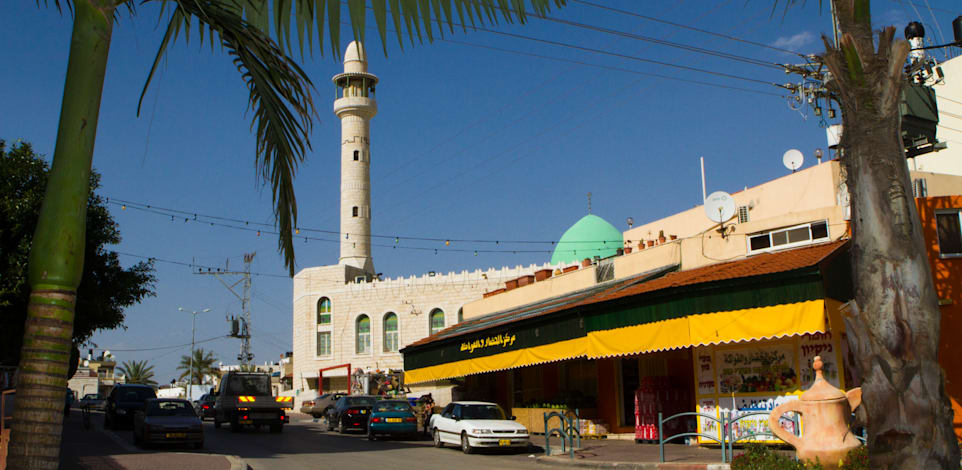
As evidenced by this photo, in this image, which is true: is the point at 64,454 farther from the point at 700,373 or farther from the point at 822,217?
the point at 822,217

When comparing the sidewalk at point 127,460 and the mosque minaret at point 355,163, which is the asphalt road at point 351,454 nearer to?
the sidewalk at point 127,460

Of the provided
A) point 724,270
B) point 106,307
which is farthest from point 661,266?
point 106,307

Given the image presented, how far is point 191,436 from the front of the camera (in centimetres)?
2064

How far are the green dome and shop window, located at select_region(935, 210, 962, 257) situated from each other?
105ft

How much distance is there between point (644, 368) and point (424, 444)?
284 inches

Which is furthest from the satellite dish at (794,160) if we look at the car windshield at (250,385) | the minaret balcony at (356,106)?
the minaret balcony at (356,106)

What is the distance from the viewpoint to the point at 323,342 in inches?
2381

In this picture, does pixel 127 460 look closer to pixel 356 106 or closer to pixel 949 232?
pixel 949 232

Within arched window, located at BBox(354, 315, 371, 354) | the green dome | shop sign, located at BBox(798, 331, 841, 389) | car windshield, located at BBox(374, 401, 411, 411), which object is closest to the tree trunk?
shop sign, located at BBox(798, 331, 841, 389)

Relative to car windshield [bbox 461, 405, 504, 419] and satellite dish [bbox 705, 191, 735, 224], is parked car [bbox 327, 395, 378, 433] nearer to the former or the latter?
car windshield [bbox 461, 405, 504, 419]

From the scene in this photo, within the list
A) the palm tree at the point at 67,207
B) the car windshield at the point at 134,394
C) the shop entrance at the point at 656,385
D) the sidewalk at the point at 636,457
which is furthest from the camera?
the car windshield at the point at 134,394

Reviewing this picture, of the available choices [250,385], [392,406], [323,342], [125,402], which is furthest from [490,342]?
[323,342]

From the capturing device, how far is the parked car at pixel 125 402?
29.8m

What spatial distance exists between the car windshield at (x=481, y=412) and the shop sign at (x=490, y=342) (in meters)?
2.55
